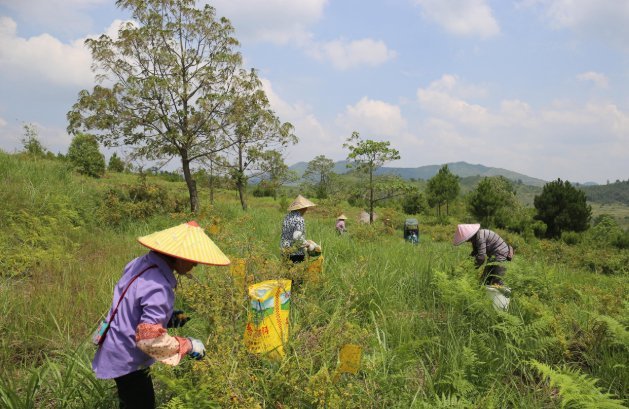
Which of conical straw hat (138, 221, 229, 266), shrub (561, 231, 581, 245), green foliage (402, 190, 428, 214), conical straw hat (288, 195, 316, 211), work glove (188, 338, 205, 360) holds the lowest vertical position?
shrub (561, 231, 581, 245)

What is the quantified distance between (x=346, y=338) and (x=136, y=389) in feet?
4.35

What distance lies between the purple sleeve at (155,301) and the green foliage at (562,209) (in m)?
32.1

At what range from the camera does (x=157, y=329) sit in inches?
76.8

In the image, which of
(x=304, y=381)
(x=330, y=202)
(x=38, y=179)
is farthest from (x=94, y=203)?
(x=330, y=202)

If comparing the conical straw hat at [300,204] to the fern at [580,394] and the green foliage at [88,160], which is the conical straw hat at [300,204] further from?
the green foliage at [88,160]

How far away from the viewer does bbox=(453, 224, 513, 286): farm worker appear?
4.83 metres

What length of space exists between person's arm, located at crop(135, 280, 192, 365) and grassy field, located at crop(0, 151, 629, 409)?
0.48 feet

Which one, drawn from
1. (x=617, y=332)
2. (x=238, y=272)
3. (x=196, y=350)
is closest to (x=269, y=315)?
(x=238, y=272)

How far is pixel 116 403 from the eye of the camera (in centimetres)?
244

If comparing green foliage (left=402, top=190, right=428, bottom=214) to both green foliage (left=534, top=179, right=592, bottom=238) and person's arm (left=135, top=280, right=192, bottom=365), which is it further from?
person's arm (left=135, top=280, right=192, bottom=365)

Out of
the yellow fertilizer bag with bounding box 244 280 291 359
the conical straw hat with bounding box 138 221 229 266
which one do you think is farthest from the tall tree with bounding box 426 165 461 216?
the conical straw hat with bounding box 138 221 229 266

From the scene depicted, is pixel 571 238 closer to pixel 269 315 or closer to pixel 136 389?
pixel 269 315

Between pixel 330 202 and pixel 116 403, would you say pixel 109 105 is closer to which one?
pixel 116 403

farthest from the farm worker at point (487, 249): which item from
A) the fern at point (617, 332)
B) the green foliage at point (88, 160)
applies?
the green foliage at point (88, 160)
